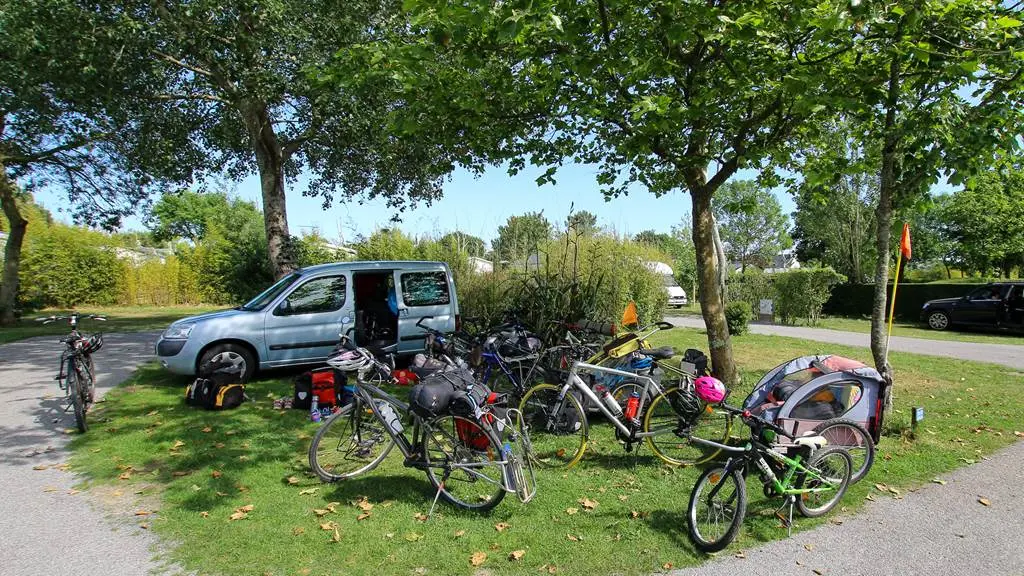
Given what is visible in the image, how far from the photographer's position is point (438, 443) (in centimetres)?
401

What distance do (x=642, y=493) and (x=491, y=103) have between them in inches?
183

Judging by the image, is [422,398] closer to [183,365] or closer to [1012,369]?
[183,365]

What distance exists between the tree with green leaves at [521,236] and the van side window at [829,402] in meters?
7.33

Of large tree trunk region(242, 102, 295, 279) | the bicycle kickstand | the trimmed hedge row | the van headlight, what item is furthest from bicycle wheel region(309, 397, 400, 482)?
the trimmed hedge row

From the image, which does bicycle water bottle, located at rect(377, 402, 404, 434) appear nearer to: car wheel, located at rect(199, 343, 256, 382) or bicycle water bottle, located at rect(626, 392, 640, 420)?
bicycle water bottle, located at rect(626, 392, 640, 420)

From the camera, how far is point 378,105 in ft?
32.0

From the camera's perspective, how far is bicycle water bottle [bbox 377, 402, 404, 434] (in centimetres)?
420

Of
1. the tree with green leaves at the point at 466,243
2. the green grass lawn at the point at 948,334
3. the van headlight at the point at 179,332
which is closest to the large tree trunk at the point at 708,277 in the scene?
the tree with green leaves at the point at 466,243

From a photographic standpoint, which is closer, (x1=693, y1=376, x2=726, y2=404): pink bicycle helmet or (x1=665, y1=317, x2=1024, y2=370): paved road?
(x1=693, y1=376, x2=726, y2=404): pink bicycle helmet

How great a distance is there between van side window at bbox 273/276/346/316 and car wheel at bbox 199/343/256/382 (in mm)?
687

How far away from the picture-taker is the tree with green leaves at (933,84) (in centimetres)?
455

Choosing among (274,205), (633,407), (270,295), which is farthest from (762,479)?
(274,205)

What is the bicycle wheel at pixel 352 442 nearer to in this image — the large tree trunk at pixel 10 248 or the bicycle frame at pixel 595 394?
the bicycle frame at pixel 595 394

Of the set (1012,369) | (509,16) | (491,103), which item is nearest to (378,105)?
(491,103)
